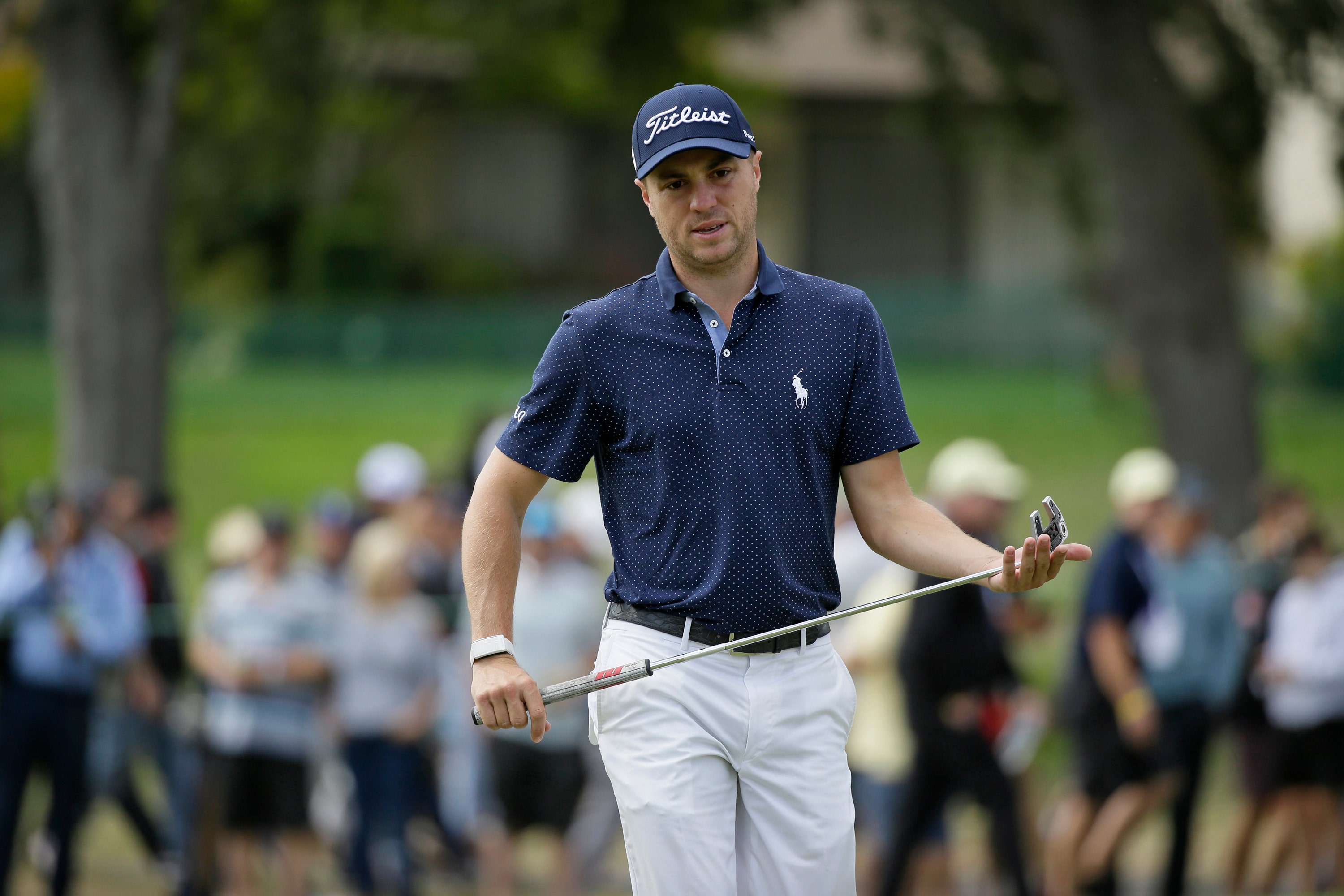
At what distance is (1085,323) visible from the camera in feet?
→ 87.7

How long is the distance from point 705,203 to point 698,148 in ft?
0.42

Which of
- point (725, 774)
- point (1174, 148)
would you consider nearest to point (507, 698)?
point (725, 774)

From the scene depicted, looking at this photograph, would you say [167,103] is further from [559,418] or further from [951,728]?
[559,418]

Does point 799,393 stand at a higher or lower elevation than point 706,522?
higher

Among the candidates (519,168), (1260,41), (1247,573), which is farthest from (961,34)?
(519,168)

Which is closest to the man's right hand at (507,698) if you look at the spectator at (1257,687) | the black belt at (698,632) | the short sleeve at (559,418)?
the black belt at (698,632)

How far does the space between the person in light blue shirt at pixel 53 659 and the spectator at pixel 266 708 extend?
596 millimetres

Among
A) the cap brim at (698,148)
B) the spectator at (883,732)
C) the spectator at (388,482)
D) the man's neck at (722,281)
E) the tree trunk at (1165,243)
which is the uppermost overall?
the tree trunk at (1165,243)

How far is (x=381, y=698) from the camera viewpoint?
8477mm

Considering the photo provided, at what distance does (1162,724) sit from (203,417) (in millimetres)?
19343

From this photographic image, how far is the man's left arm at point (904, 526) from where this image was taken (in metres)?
3.73

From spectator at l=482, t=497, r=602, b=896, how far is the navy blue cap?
4786 mm

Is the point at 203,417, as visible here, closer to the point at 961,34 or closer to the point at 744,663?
the point at 961,34

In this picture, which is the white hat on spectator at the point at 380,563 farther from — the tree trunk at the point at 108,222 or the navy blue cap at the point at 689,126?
the navy blue cap at the point at 689,126
